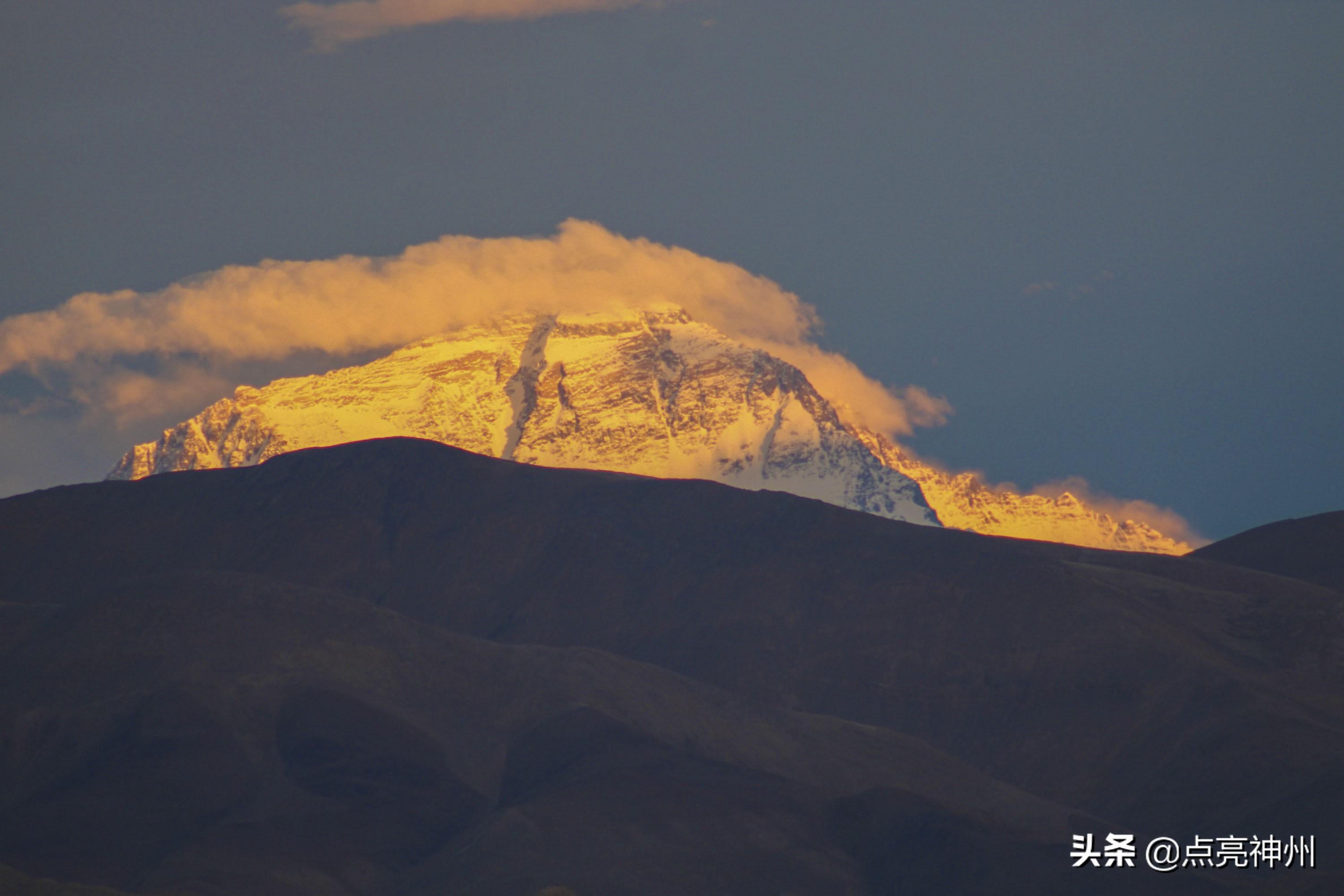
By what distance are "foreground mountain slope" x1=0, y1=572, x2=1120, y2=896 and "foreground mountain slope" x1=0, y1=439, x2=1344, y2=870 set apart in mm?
14366

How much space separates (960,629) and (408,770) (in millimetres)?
62302

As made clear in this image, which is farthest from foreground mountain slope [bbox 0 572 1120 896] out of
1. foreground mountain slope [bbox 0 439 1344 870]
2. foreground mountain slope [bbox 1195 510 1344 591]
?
foreground mountain slope [bbox 1195 510 1344 591]

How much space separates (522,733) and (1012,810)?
3338cm

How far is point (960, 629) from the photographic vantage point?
558ft

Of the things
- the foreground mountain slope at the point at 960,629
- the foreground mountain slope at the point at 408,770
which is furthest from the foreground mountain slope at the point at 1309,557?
the foreground mountain slope at the point at 408,770

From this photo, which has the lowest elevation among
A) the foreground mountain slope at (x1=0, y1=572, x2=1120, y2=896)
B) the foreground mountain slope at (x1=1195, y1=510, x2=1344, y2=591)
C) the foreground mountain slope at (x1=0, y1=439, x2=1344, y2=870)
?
the foreground mountain slope at (x1=0, y1=572, x2=1120, y2=896)

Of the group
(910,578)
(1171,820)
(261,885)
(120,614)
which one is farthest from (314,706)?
(910,578)

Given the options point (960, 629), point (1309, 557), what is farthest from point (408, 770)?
point (1309, 557)

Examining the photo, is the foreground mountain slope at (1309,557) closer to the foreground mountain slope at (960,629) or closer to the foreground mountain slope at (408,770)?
the foreground mountain slope at (960,629)

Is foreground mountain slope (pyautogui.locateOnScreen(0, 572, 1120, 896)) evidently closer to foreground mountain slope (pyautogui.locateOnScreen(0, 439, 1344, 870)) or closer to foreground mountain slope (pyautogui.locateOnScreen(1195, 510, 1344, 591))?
foreground mountain slope (pyautogui.locateOnScreen(0, 439, 1344, 870))

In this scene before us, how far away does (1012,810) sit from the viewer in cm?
12875

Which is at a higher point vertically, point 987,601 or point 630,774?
point 987,601

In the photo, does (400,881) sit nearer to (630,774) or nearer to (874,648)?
(630,774)

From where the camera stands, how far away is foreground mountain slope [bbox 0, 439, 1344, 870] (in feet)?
447
